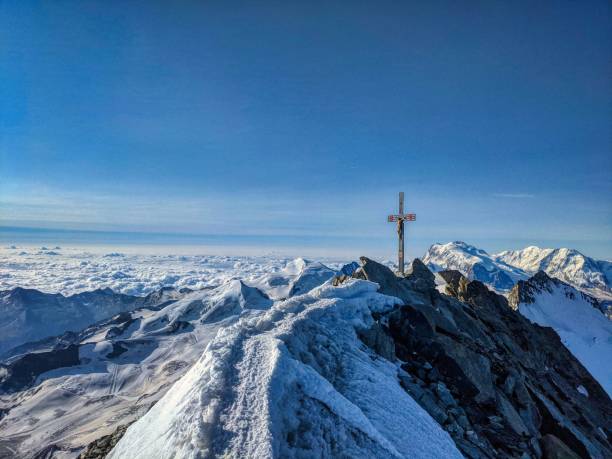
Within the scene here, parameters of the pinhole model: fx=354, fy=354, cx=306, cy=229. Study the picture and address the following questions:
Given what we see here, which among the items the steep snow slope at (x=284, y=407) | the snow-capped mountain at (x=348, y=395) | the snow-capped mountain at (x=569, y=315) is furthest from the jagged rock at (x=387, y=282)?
the snow-capped mountain at (x=569, y=315)

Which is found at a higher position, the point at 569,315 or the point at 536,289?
the point at 536,289

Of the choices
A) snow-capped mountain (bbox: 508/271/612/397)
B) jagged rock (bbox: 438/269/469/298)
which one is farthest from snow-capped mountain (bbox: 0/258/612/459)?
snow-capped mountain (bbox: 508/271/612/397)

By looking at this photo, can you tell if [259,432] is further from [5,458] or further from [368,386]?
[5,458]

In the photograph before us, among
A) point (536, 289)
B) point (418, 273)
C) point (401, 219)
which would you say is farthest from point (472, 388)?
point (536, 289)

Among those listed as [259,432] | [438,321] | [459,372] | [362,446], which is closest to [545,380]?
[438,321]

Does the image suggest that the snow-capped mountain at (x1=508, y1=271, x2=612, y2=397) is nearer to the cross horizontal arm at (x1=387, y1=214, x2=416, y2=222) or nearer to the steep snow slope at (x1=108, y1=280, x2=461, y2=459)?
the cross horizontal arm at (x1=387, y1=214, x2=416, y2=222)

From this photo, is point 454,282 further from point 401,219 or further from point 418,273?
point 401,219
